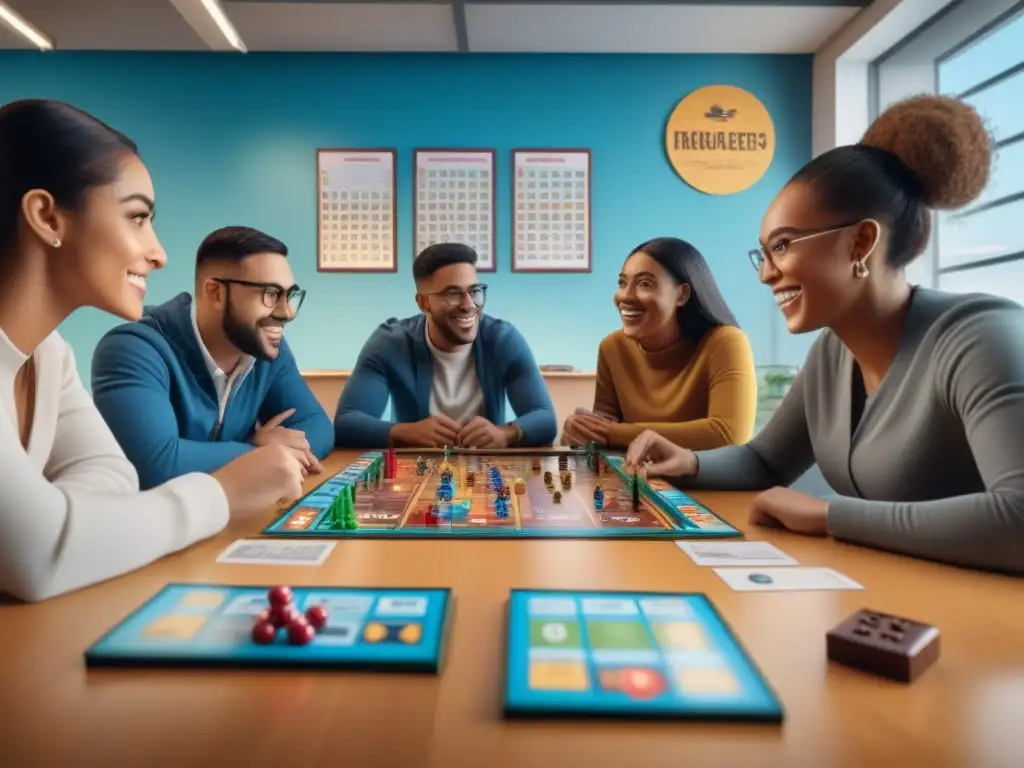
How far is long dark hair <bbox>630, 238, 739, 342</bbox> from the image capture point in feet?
6.79

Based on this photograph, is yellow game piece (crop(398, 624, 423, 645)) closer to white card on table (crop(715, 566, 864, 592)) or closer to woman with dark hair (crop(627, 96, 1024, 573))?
white card on table (crop(715, 566, 864, 592))

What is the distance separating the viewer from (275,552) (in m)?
0.93

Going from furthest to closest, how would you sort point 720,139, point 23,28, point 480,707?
point 720,139 < point 23,28 < point 480,707

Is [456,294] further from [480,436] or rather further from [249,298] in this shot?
[249,298]

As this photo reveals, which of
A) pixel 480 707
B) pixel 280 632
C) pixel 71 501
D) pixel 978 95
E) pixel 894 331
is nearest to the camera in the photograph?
pixel 480 707

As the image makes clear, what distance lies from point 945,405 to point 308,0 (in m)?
3.47

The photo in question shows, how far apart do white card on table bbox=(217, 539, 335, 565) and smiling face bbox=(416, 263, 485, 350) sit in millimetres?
1475

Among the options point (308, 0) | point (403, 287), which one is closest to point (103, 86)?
point (308, 0)

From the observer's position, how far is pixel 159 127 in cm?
394

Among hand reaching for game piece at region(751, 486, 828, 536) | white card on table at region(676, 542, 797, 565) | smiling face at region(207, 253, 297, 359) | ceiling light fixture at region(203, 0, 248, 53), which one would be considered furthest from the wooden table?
ceiling light fixture at region(203, 0, 248, 53)

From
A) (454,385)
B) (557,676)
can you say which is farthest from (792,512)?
(454,385)

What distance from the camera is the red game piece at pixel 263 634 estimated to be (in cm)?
62

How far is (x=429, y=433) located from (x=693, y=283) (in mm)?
916

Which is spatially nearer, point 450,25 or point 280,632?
point 280,632
